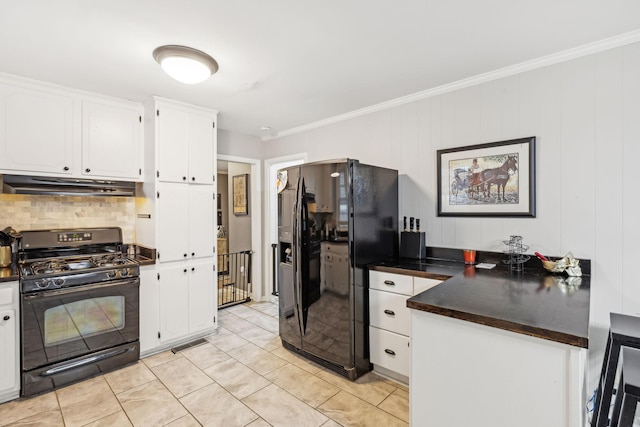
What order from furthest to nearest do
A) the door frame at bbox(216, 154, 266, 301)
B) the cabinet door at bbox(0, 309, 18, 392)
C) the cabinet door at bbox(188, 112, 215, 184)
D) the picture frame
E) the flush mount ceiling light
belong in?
the picture frame
the door frame at bbox(216, 154, 266, 301)
the cabinet door at bbox(188, 112, 215, 184)
the cabinet door at bbox(0, 309, 18, 392)
the flush mount ceiling light

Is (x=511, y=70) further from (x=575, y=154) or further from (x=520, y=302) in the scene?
(x=520, y=302)

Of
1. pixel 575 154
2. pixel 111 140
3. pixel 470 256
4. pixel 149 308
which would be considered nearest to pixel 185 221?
pixel 149 308

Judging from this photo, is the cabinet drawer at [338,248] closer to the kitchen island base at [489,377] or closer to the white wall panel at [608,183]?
the kitchen island base at [489,377]

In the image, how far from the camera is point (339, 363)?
8.32 ft

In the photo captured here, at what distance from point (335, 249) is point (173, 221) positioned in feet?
5.47

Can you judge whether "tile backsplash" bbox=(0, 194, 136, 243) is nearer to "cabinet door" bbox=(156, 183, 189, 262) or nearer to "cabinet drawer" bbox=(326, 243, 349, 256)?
"cabinet door" bbox=(156, 183, 189, 262)

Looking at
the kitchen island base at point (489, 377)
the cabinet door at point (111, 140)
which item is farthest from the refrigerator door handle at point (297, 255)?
the cabinet door at point (111, 140)

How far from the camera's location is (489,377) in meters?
1.24

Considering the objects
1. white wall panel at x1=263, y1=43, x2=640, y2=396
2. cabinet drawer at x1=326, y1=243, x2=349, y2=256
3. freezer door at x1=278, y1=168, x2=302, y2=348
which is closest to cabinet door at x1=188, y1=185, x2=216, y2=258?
freezer door at x1=278, y1=168, x2=302, y2=348

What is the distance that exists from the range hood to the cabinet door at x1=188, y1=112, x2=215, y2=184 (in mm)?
605

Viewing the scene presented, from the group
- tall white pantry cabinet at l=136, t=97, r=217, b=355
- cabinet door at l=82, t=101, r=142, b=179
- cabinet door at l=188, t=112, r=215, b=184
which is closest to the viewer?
cabinet door at l=82, t=101, r=142, b=179

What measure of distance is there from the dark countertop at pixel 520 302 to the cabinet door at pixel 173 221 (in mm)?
2441

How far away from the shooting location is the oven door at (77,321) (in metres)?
2.29

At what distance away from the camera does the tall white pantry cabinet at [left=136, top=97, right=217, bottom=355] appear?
293cm
